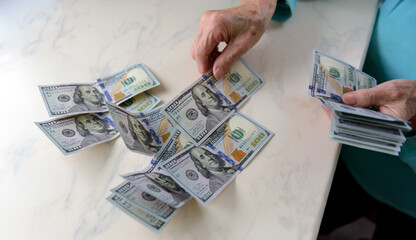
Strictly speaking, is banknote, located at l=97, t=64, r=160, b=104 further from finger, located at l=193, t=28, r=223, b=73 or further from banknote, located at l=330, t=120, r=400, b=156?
banknote, located at l=330, t=120, r=400, b=156

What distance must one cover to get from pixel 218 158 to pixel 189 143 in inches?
3.9

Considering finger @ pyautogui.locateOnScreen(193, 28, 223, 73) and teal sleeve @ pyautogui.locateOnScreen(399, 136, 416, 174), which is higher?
finger @ pyautogui.locateOnScreen(193, 28, 223, 73)

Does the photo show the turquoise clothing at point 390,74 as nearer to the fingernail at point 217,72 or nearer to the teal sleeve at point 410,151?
the teal sleeve at point 410,151

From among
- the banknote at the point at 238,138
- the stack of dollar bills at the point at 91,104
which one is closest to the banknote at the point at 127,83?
the stack of dollar bills at the point at 91,104

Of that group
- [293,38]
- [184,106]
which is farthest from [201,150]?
[293,38]

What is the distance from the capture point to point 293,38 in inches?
44.1

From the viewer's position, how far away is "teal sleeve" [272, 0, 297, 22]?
1121 mm

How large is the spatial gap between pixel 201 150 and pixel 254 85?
303 millimetres

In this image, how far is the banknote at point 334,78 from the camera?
0.92 metres

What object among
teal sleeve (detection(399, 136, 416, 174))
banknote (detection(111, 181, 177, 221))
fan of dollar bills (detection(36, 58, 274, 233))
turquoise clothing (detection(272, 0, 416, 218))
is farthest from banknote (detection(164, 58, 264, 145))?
teal sleeve (detection(399, 136, 416, 174))

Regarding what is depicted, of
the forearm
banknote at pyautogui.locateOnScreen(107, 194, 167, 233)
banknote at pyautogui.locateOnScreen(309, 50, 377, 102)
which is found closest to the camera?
banknote at pyautogui.locateOnScreen(107, 194, 167, 233)

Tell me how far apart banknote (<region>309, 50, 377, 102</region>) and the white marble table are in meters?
0.05

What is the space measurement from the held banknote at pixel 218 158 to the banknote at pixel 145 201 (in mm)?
74

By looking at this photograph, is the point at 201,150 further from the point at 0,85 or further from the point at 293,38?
the point at 0,85
